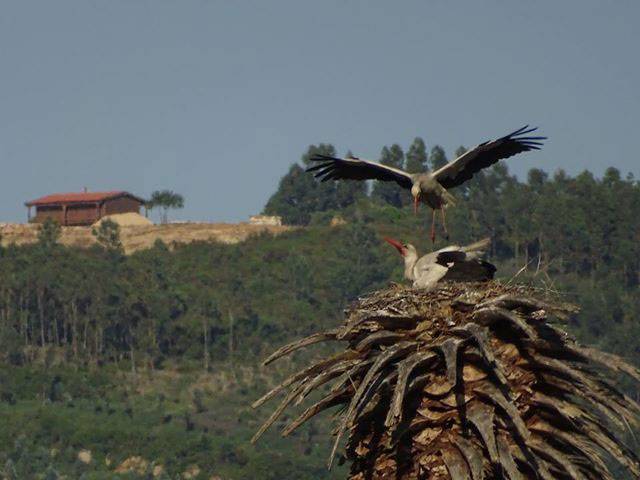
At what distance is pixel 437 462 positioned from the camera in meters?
11.8

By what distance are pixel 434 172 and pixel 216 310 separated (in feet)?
425

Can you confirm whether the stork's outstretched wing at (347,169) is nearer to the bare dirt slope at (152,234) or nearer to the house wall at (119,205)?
the bare dirt slope at (152,234)

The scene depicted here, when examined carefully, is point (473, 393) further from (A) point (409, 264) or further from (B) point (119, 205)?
(B) point (119, 205)

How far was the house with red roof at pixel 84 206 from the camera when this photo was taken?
186 m

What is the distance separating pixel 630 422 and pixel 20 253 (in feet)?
507

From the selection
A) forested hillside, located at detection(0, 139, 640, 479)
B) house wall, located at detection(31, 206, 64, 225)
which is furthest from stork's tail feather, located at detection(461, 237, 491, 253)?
house wall, located at detection(31, 206, 64, 225)

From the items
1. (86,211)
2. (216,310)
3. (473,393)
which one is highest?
(86,211)

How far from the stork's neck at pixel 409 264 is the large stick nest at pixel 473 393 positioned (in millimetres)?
1049

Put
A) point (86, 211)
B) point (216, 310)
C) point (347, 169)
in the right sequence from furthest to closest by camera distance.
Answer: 1. point (86, 211)
2. point (216, 310)
3. point (347, 169)

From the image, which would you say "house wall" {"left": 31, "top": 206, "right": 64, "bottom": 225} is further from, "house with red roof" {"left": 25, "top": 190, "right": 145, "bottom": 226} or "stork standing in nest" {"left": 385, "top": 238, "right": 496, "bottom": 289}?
"stork standing in nest" {"left": 385, "top": 238, "right": 496, "bottom": 289}

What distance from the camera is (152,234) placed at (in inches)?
7003

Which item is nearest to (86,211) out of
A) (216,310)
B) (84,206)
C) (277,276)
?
(84,206)

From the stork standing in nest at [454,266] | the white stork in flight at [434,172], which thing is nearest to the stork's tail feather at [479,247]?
the stork standing in nest at [454,266]

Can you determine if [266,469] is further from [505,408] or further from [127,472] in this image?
[505,408]
